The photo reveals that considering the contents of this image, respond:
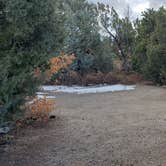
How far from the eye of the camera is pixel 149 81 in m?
18.9

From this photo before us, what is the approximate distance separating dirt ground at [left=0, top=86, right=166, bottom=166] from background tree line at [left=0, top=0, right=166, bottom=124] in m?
0.83

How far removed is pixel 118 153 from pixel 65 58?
294 cm

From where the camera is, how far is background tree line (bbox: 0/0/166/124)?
4988 mm

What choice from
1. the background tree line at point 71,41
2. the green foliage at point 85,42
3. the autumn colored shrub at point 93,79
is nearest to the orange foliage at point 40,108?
the background tree line at point 71,41

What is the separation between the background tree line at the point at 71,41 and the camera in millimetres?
4988

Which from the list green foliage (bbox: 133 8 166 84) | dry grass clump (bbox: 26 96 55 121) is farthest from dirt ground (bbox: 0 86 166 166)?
green foliage (bbox: 133 8 166 84)

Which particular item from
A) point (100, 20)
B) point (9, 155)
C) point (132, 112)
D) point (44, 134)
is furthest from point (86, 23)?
point (9, 155)

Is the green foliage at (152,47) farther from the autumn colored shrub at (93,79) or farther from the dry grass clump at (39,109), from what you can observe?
the dry grass clump at (39,109)

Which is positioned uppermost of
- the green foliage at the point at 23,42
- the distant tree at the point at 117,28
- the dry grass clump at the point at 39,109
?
the distant tree at the point at 117,28

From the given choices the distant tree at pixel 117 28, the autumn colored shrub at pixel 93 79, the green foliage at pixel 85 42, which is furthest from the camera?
the distant tree at pixel 117 28

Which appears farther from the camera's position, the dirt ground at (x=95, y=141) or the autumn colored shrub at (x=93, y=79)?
the autumn colored shrub at (x=93, y=79)

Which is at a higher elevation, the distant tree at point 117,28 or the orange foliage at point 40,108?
the distant tree at point 117,28

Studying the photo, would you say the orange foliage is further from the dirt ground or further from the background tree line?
the background tree line

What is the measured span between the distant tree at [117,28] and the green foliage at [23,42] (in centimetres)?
1586
